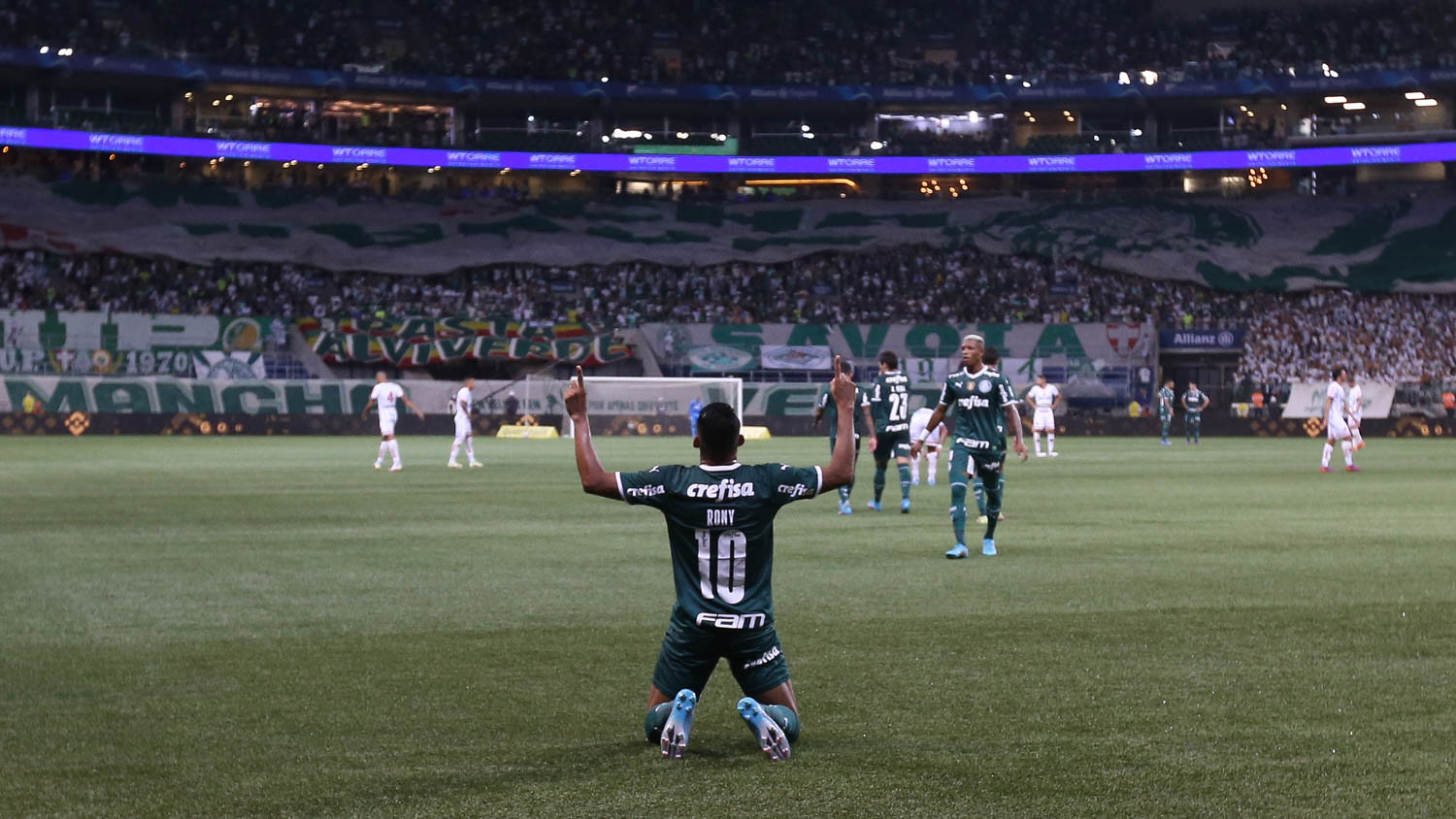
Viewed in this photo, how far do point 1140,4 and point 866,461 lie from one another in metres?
52.6

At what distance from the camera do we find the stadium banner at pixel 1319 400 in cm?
5769

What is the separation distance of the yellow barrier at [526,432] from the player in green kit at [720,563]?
161 feet

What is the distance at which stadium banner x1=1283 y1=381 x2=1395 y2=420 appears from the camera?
189ft

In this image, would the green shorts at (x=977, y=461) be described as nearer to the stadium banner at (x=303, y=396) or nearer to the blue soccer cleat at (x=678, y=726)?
the blue soccer cleat at (x=678, y=726)

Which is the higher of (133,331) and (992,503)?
(133,331)

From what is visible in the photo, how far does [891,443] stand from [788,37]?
62.9 metres

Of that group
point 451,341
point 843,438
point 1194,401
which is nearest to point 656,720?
point 843,438

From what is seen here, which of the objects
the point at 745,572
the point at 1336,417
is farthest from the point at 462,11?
the point at 745,572

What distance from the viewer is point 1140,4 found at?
8288 centimetres

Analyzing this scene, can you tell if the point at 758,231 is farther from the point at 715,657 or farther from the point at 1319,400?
the point at 715,657

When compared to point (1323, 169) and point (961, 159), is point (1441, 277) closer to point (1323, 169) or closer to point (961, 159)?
point (1323, 169)

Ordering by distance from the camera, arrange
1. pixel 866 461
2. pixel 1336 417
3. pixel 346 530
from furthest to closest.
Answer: pixel 866 461
pixel 1336 417
pixel 346 530

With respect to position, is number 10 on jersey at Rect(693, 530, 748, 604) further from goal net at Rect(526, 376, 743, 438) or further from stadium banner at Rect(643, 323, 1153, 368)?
stadium banner at Rect(643, 323, 1153, 368)

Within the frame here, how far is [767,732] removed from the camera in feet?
22.8
